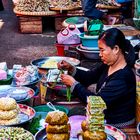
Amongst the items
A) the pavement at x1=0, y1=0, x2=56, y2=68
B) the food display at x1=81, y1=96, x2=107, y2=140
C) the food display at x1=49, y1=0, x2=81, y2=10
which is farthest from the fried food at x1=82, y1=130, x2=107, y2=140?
the food display at x1=49, y1=0, x2=81, y2=10

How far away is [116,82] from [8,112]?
0.83m

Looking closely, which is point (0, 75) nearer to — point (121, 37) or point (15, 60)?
point (121, 37)

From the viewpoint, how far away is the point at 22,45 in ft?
28.6

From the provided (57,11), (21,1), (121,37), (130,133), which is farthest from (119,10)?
(130,133)

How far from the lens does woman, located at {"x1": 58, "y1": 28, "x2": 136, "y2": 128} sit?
312 cm

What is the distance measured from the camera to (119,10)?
7816mm

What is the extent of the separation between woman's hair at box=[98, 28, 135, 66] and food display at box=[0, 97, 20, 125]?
33.2 inches

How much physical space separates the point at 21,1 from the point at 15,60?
2050 millimetres

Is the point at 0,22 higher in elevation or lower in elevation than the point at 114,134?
lower

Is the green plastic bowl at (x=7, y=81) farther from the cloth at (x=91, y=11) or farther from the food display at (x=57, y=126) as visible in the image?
the cloth at (x=91, y=11)

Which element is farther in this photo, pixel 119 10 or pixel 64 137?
pixel 119 10

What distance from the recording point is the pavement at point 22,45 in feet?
25.8

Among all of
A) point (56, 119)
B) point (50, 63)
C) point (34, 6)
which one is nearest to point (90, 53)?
point (50, 63)

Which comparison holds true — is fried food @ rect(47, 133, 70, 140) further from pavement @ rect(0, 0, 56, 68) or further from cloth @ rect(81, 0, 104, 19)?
pavement @ rect(0, 0, 56, 68)
